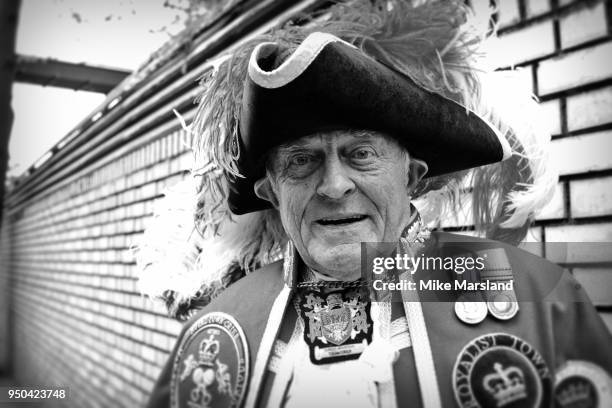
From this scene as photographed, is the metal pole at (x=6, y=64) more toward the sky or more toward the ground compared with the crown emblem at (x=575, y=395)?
more toward the sky

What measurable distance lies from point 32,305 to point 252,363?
6808 millimetres

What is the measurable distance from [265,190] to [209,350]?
1.46ft

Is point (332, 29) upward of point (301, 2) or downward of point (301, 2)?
downward

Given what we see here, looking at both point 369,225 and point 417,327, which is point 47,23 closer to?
point 369,225

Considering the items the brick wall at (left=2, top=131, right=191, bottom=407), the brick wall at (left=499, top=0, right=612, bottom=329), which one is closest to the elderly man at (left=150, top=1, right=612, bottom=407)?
the brick wall at (left=499, top=0, right=612, bottom=329)

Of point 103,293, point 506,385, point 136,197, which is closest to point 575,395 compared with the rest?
point 506,385

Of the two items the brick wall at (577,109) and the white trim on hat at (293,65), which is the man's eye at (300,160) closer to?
the white trim on hat at (293,65)

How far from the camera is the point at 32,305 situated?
684cm

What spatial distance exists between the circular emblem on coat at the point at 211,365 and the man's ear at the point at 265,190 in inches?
13.3

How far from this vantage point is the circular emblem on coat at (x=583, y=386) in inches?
36.9

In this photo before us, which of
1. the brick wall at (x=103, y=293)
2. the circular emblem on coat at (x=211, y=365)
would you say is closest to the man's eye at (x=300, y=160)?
the circular emblem on coat at (x=211, y=365)

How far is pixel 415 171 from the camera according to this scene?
1.26 m

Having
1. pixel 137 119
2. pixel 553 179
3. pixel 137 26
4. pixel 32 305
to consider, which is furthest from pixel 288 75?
pixel 32 305

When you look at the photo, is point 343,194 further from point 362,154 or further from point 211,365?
point 211,365
